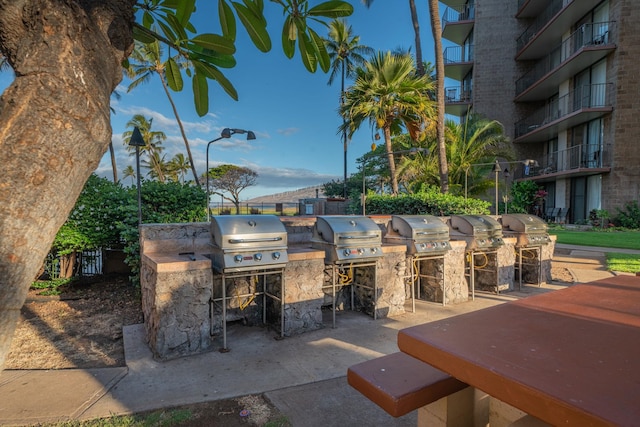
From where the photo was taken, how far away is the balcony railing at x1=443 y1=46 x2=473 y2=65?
22.3 metres

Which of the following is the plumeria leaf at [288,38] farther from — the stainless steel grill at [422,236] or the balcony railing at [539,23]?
the balcony railing at [539,23]

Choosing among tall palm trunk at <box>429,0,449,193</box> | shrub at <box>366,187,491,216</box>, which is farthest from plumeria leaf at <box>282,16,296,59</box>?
tall palm trunk at <box>429,0,449,193</box>

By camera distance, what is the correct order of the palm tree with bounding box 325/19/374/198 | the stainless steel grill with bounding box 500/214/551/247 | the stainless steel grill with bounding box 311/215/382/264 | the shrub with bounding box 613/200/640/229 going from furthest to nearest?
the palm tree with bounding box 325/19/374/198, the shrub with bounding box 613/200/640/229, the stainless steel grill with bounding box 500/214/551/247, the stainless steel grill with bounding box 311/215/382/264

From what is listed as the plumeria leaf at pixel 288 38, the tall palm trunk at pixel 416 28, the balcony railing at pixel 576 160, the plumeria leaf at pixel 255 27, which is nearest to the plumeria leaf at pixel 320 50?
the plumeria leaf at pixel 288 38

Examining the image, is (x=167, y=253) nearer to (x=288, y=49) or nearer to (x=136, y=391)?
(x=136, y=391)

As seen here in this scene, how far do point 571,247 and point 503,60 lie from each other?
1490 cm

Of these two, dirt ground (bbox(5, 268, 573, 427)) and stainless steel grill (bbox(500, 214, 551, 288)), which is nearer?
dirt ground (bbox(5, 268, 573, 427))

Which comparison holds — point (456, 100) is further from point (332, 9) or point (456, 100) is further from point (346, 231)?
point (332, 9)

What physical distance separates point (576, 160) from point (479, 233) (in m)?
14.5

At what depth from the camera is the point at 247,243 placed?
3.79 m

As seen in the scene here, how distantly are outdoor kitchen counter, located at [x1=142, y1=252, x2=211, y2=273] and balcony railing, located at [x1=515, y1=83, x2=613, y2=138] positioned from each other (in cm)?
1786

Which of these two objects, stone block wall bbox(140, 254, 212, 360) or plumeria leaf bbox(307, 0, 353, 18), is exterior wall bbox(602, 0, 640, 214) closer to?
stone block wall bbox(140, 254, 212, 360)

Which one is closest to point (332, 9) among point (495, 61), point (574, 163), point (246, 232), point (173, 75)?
point (173, 75)

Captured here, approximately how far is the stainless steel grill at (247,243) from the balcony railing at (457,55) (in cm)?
2260
